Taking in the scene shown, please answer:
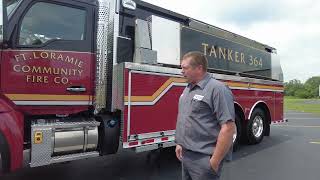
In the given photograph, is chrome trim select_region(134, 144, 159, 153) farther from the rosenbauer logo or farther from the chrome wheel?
the chrome wheel

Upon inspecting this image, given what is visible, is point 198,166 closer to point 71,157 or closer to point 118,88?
point 71,157

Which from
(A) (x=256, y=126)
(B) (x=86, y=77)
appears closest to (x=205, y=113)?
(B) (x=86, y=77)

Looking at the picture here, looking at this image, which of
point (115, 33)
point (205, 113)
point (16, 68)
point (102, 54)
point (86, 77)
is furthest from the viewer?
point (115, 33)

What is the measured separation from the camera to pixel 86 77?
21.0 feet

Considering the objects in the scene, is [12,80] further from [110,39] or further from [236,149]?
[236,149]

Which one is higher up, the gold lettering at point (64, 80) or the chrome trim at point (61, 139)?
the gold lettering at point (64, 80)

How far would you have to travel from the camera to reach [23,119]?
5828 mm

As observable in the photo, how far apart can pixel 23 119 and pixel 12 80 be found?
1.76ft

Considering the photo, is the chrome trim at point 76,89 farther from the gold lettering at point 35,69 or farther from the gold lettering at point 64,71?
the gold lettering at point 35,69

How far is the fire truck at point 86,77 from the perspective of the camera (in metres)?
5.71

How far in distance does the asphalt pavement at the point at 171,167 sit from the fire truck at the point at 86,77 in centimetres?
66

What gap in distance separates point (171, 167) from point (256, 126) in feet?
10.8

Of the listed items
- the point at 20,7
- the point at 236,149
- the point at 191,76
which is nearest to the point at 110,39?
the point at 20,7

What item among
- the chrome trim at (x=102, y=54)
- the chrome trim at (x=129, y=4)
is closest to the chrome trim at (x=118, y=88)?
the chrome trim at (x=102, y=54)
